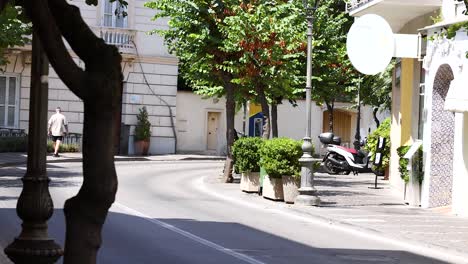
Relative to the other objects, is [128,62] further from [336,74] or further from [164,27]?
[336,74]

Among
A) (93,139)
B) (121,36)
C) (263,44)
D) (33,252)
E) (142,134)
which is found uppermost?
(121,36)

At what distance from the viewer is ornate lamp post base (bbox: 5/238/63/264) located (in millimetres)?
8797

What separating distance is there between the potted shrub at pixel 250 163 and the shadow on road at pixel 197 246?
7469 millimetres

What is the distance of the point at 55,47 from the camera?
581 cm

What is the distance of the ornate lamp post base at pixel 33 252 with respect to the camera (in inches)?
346

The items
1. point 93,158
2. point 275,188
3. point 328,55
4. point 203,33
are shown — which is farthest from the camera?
point 328,55

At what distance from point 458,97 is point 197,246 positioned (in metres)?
7.44

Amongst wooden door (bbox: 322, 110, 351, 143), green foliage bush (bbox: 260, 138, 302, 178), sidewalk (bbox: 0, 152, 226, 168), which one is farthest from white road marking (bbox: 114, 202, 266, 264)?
wooden door (bbox: 322, 110, 351, 143)

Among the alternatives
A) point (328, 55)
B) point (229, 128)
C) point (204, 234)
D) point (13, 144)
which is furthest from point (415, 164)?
point (13, 144)

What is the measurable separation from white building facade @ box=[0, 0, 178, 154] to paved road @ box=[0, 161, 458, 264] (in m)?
17.1

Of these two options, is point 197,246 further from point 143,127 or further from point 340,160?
point 143,127

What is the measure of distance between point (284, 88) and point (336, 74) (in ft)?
29.7

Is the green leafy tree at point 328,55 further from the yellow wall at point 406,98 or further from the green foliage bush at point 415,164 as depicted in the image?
the green foliage bush at point 415,164

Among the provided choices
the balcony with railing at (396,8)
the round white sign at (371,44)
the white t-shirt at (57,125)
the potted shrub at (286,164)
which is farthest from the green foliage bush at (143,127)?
the round white sign at (371,44)
